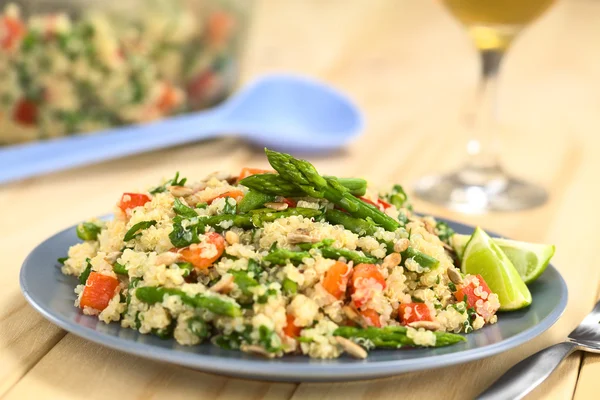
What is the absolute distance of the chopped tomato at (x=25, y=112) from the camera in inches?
110

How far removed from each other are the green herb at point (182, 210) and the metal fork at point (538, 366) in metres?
0.66

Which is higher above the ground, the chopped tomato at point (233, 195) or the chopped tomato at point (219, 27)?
the chopped tomato at point (219, 27)

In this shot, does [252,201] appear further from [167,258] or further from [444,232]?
[444,232]

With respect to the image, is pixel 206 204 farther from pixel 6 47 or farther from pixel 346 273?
pixel 6 47

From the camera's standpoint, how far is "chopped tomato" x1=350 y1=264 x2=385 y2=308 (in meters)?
1.51

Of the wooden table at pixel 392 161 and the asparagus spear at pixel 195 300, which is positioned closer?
the asparagus spear at pixel 195 300

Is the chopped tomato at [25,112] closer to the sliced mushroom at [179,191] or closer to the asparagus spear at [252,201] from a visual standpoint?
the sliced mushroom at [179,191]

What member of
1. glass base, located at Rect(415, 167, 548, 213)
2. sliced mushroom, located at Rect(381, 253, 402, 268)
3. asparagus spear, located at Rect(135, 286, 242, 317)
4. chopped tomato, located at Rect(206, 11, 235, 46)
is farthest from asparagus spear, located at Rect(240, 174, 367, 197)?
chopped tomato, located at Rect(206, 11, 235, 46)

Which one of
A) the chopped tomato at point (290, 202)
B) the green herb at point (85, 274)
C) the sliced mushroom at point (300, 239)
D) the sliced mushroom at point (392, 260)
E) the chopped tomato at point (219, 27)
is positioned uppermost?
the chopped tomato at point (219, 27)

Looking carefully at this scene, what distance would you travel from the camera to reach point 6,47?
8.79 ft

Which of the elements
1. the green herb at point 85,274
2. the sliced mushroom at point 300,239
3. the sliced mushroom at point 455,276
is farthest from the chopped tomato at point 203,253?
the sliced mushroom at point 455,276

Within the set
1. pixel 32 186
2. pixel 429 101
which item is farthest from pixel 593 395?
pixel 429 101

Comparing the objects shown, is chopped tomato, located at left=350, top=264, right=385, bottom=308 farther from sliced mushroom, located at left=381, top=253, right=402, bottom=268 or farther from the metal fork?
the metal fork

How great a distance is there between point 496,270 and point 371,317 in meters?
0.38
